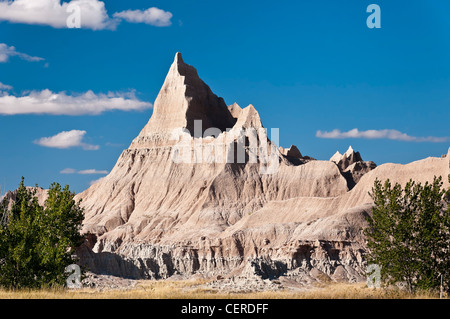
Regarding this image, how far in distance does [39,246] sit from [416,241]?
23.0m

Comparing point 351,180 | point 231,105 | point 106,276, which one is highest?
point 231,105

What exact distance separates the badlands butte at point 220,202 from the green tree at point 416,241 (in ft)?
93.2

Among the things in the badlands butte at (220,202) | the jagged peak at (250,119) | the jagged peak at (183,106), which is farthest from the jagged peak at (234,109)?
the jagged peak at (250,119)

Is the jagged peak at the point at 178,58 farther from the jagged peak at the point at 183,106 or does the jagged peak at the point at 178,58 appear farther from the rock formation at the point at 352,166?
the rock formation at the point at 352,166

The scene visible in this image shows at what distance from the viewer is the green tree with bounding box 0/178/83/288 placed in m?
43.0

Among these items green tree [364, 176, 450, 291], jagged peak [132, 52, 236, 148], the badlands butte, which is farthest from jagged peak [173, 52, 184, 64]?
green tree [364, 176, 450, 291]

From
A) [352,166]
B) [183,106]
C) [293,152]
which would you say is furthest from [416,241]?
[293,152]

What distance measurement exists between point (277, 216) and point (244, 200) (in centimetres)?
1739

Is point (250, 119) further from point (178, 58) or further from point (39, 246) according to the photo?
point (39, 246)

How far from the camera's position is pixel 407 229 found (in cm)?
4022

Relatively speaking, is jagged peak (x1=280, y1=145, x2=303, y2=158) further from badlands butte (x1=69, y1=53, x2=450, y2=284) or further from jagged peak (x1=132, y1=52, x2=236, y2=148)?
jagged peak (x1=132, y1=52, x2=236, y2=148)

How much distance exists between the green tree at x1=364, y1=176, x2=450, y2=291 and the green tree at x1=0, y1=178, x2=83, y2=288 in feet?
63.4
